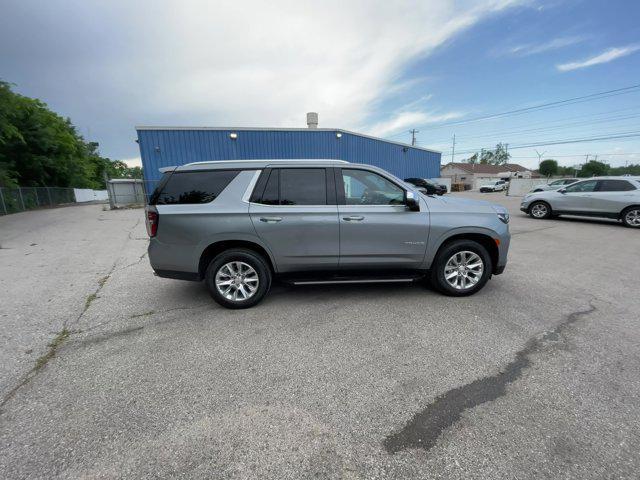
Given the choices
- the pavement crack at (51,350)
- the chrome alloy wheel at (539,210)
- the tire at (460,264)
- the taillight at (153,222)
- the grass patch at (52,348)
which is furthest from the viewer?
the chrome alloy wheel at (539,210)

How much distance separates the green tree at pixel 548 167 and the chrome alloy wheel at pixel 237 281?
98403 mm

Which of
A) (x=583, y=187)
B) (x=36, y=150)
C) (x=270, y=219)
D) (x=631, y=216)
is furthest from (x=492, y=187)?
(x=36, y=150)

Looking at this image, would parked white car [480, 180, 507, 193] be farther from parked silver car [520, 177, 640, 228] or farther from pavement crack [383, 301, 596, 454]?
pavement crack [383, 301, 596, 454]

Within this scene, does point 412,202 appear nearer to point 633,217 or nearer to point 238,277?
point 238,277

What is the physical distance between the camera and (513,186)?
36.0 m

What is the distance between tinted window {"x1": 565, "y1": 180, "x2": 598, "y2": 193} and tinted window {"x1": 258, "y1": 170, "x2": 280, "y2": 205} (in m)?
12.4

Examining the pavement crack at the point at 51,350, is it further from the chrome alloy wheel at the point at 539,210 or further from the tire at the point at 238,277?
the chrome alloy wheel at the point at 539,210

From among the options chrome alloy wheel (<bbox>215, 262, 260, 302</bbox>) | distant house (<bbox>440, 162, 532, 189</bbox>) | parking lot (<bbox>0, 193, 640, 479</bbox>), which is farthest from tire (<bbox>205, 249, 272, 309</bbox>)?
distant house (<bbox>440, 162, 532, 189</bbox>)

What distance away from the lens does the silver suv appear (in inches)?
150

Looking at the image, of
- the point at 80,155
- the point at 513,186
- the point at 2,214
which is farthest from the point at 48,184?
the point at 513,186

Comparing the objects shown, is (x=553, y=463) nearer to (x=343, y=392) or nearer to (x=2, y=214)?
(x=343, y=392)

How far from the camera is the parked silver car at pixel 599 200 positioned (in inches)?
390

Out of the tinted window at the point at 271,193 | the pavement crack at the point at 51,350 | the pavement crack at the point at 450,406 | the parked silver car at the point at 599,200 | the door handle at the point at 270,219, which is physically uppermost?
the tinted window at the point at 271,193

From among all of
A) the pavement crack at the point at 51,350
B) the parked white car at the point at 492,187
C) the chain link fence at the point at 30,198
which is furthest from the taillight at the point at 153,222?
the parked white car at the point at 492,187
